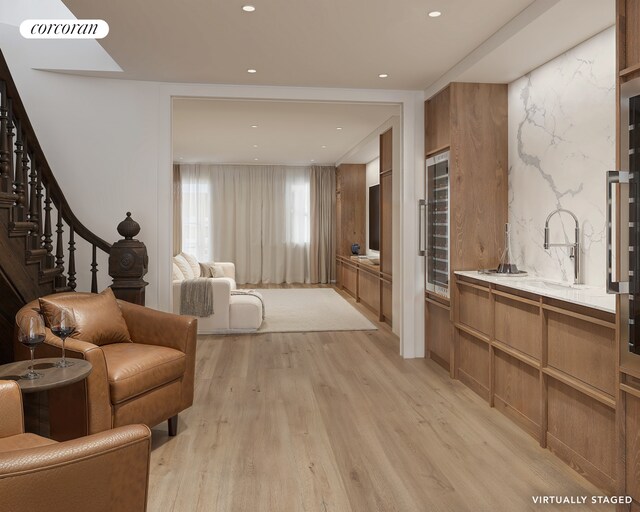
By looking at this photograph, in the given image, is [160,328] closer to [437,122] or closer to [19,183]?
[19,183]

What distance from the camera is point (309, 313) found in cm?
750

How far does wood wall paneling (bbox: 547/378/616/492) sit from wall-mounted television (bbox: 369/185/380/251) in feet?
20.3

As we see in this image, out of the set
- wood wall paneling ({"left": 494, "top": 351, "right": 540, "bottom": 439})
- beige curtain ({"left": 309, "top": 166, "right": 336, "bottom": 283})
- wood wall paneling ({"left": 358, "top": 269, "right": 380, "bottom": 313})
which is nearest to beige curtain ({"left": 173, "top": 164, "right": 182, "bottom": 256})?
beige curtain ({"left": 309, "top": 166, "right": 336, "bottom": 283})

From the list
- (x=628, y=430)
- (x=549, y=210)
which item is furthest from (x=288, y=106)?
(x=628, y=430)

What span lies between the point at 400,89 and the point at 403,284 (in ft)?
5.89

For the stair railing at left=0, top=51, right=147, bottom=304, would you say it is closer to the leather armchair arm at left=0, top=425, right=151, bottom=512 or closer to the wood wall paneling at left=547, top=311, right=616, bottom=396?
the leather armchair arm at left=0, top=425, right=151, bottom=512

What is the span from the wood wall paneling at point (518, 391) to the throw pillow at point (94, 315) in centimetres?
242

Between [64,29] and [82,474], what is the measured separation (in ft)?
12.1

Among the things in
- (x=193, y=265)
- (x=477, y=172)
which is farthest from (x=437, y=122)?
(x=193, y=265)

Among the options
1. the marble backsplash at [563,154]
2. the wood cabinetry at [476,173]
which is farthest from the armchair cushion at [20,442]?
the wood cabinetry at [476,173]

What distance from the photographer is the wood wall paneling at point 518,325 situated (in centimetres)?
306

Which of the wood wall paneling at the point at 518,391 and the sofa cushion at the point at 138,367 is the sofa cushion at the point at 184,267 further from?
the wood wall paneling at the point at 518,391

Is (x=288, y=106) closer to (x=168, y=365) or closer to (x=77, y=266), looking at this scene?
(x=77, y=266)

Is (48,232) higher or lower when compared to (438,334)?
higher
